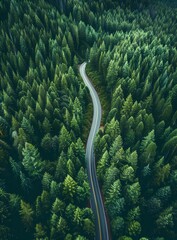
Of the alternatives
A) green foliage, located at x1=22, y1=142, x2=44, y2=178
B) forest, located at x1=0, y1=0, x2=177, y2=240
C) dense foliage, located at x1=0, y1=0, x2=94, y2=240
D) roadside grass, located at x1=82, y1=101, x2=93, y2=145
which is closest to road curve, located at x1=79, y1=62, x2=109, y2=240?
roadside grass, located at x1=82, y1=101, x2=93, y2=145

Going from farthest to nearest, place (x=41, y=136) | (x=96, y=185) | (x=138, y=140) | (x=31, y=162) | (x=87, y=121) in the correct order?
(x=87, y=121) → (x=41, y=136) → (x=138, y=140) → (x=96, y=185) → (x=31, y=162)

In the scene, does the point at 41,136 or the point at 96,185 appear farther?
the point at 41,136

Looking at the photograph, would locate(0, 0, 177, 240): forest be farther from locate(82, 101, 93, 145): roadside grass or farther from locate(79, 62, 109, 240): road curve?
locate(79, 62, 109, 240): road curve

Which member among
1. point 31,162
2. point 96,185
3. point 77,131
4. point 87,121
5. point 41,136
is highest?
point 31,162

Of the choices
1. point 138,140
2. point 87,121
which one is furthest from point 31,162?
point 138,140

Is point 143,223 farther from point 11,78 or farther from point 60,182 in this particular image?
point 11,78

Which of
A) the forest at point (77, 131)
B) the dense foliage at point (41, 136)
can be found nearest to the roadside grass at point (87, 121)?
the forest at point (77, 131)

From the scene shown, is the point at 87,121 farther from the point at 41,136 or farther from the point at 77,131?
the point at 41,136

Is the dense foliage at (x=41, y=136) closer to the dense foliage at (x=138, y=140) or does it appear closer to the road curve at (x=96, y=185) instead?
the road curve at (x=96, y=185)

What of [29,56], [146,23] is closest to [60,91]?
[29,56]
